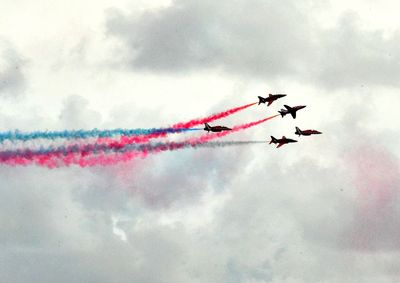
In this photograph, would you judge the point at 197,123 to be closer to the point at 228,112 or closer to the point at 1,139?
the point at 228,112

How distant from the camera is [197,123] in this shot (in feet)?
627

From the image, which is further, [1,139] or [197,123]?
[197,123]

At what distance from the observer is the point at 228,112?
617ft

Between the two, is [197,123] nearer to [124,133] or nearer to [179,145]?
[179,145]

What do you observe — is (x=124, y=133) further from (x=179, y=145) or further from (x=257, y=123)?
(x=257, y=123)

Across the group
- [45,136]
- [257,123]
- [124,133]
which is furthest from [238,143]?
[45,136]

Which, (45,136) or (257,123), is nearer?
(45,136)

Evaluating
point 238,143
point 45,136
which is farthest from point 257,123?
point 45,136

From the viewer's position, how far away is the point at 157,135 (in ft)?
604

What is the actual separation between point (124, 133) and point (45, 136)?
16937 mm

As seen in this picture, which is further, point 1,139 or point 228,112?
point 228,112

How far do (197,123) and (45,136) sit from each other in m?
35.3

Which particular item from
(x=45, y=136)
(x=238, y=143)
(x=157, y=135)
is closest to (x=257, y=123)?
(x=238, y=143)

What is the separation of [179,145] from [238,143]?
14393mm
